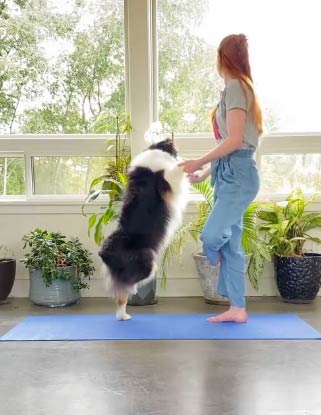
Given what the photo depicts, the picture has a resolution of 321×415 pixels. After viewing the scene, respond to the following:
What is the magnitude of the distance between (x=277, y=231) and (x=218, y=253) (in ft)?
2.68

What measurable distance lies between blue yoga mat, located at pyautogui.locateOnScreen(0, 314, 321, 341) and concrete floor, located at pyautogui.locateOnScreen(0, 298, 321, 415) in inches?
3.9

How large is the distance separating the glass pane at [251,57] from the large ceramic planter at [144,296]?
4.12 ft

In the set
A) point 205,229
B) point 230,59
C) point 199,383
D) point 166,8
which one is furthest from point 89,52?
point 199,383

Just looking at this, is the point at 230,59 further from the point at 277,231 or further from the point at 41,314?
the point at 41,314

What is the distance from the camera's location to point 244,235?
3473mm

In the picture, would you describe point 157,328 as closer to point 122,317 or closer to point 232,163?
point 122,317

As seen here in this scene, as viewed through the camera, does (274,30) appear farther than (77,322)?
Yes

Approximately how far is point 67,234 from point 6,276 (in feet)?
1.84

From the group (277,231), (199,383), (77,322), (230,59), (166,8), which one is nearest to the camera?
(199,383)

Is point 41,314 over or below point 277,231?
below

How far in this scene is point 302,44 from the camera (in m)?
4.00

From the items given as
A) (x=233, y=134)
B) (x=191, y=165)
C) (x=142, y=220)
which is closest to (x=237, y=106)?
(x=233, y=134)

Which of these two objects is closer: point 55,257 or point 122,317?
point 122,317

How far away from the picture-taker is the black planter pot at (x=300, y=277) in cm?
357
